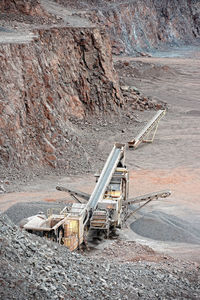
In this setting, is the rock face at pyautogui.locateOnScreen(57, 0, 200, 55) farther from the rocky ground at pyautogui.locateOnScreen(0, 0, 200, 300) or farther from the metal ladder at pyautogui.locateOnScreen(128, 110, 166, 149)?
the metal ladder at pyautogui.locateOnScreen(128, 110, 166, 149)

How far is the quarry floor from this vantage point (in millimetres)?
19750

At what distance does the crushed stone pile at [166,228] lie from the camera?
19.5 metres

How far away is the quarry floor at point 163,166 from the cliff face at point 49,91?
4.63 feet

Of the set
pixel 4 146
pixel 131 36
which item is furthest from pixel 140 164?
pixel 131 36

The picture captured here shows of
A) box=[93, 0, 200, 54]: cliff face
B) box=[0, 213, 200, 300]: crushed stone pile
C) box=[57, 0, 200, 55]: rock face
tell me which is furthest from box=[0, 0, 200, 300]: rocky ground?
box=[93, 0, 200, 54]: cliff face

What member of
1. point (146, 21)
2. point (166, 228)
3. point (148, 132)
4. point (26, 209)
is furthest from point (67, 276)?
point (146, 21)

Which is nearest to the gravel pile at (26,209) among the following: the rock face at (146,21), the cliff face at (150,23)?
the rock face at (146,21)

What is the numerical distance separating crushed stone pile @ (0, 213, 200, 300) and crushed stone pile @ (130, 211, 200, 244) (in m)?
4.51

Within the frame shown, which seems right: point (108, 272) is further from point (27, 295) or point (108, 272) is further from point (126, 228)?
point (126, 228)

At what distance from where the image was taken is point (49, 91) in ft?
92.2

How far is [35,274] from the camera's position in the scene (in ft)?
38.4

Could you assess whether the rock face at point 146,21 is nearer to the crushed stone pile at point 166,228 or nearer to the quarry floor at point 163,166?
the quarry floor at point 163,166

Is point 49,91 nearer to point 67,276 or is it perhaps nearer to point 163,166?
point 163,166

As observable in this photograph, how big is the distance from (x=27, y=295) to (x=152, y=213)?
36.1 feet
